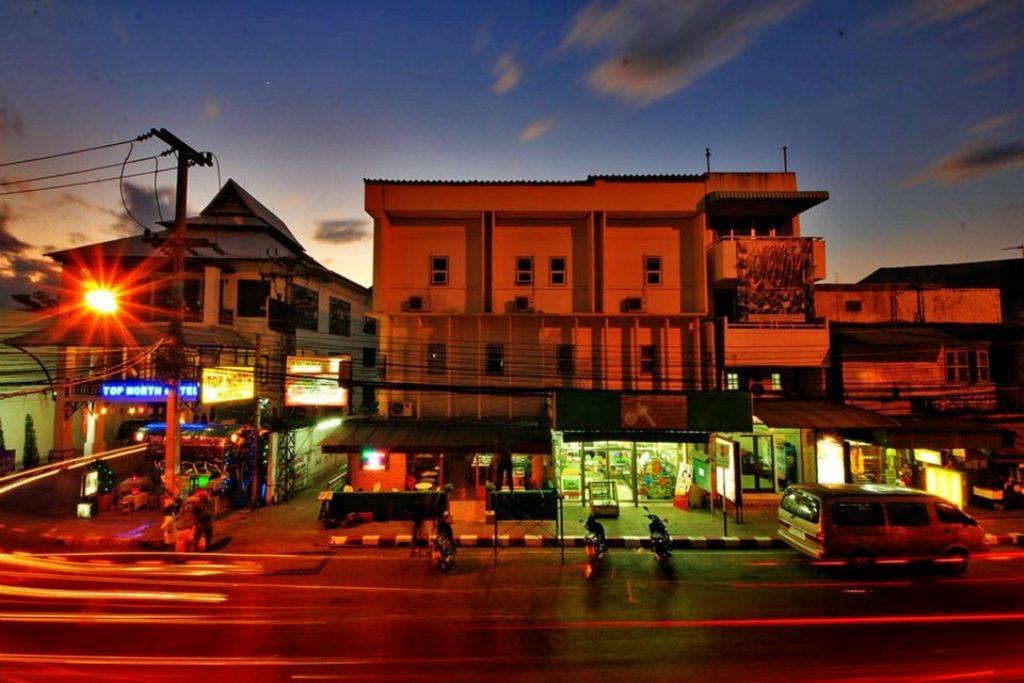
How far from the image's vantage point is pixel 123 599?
9.87 metres

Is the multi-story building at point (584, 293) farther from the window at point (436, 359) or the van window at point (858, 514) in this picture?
the van window at point (858, 514)

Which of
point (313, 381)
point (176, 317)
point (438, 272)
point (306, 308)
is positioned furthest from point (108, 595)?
point (306, 308)

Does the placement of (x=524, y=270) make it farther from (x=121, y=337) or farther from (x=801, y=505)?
(x=121, y=337)

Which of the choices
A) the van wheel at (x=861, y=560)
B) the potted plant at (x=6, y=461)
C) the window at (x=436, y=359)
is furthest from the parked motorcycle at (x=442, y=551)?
the potted plant at (x=6, y=461)

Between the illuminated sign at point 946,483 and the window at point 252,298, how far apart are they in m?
29.4

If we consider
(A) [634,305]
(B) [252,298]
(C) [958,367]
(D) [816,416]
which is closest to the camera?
(D) [816,416]

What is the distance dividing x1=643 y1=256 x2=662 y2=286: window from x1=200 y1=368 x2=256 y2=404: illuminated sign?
52.6 feet

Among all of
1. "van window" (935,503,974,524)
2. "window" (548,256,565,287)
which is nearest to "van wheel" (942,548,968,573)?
"van window" (935,503,974,524)

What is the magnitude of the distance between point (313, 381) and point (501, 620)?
37.6ft

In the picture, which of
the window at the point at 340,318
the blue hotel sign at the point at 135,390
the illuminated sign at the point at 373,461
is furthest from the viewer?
the window at the point at 340,318

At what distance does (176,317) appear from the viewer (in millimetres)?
13219

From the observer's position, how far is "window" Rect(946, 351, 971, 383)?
1967cm

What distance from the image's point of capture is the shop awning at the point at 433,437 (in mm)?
16491

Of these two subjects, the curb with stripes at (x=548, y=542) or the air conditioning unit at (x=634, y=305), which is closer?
the curb with stripes at (x=548, y=542)
